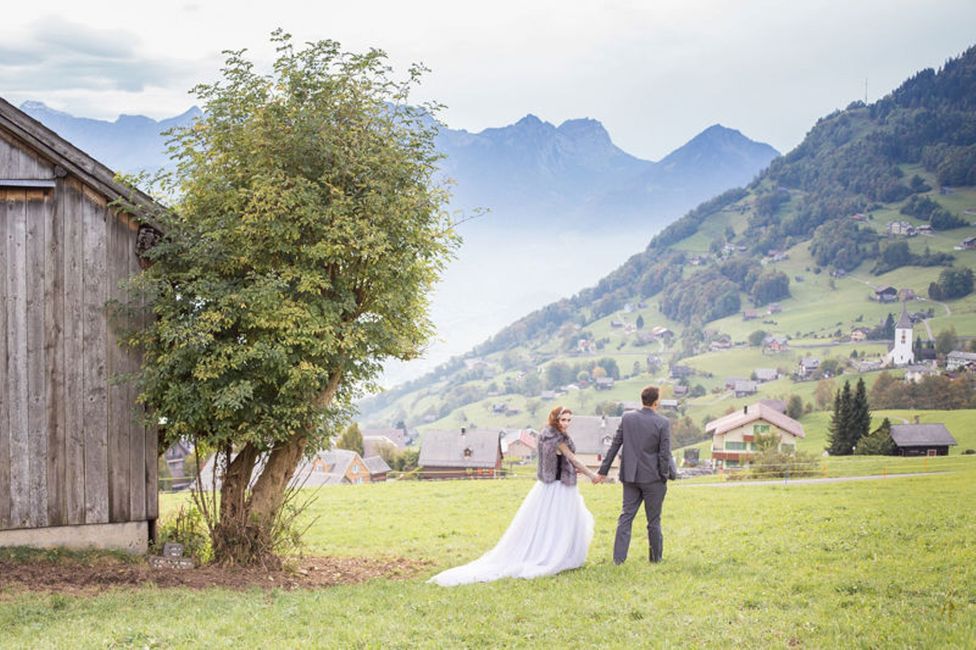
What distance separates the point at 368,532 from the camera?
2088cm

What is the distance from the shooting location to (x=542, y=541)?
501 inches

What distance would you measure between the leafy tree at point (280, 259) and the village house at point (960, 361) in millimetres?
50009

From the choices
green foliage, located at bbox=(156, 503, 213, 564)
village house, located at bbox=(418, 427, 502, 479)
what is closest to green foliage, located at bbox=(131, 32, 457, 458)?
green foliage, located at bbox=(156, 503, 213, 564)

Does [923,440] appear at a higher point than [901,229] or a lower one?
lower

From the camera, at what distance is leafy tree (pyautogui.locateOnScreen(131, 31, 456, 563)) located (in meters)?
13.3

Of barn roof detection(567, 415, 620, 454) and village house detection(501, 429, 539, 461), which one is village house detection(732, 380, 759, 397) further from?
barn roof detection(567, 415, 620, 454)

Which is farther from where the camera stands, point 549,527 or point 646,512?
point 549,527

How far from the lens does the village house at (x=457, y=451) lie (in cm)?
9406

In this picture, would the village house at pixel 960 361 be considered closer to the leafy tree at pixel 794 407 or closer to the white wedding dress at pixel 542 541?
the leafy tree at pixel 794 407

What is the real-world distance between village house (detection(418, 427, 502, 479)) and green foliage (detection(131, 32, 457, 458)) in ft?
262

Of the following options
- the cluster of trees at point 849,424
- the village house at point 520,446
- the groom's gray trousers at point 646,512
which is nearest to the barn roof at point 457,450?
the village house at point 520,446

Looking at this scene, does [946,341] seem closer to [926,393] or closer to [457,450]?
[926,393]

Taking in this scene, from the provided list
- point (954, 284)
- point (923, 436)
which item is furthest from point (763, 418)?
point (923, 436)

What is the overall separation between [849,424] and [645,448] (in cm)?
5645
